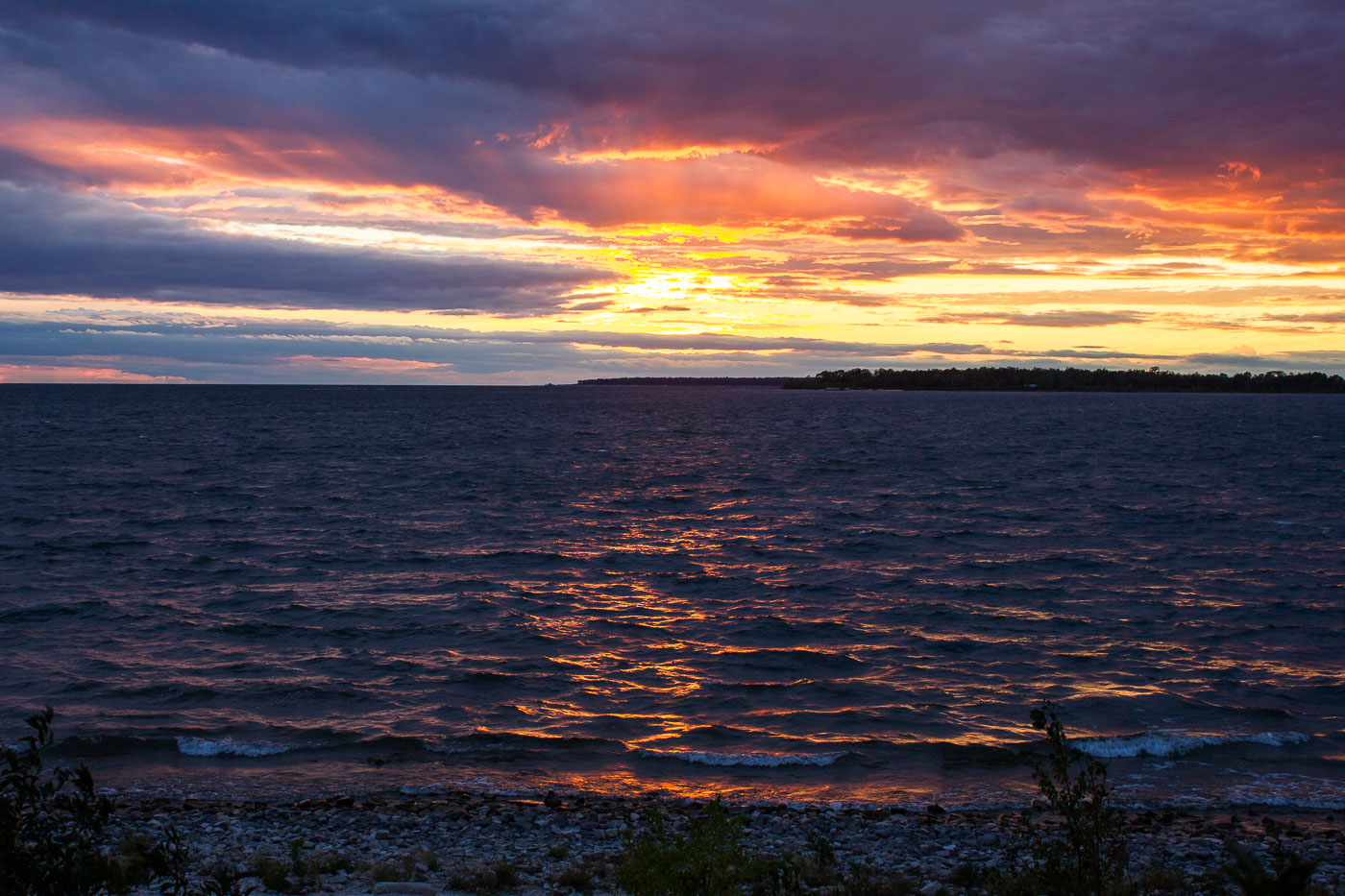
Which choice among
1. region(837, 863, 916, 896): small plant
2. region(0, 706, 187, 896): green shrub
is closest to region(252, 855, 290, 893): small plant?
region(0, 706, 187, 896): green shrub

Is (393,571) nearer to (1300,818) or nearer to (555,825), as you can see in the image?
(555,825)

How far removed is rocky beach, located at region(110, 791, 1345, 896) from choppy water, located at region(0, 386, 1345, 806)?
2.95ft

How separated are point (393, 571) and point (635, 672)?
1107 cm

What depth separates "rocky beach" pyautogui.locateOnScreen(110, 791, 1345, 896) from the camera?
8242 mm

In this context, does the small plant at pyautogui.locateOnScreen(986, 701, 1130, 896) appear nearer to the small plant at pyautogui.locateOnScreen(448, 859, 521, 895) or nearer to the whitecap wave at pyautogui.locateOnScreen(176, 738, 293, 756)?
the small plant at pyautogui.locateOnScreen(448, 859, 521, 895)

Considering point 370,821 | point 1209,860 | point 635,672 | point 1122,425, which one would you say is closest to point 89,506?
point 635,672

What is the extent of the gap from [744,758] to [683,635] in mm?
6170

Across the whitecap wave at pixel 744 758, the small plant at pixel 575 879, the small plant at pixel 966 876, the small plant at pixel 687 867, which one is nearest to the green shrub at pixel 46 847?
the small plant at pixel 687 867

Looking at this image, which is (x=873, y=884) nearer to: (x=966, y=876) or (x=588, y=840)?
(x=966, y=876)

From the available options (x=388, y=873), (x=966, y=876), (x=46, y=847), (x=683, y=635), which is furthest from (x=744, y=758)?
(x=46, y=847)

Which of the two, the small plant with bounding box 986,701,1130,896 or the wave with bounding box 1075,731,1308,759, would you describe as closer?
the small plant with bounding box 986,701,1130,896

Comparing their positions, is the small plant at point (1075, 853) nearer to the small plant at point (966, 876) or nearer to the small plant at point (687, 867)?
the small plant at point (966, 876)

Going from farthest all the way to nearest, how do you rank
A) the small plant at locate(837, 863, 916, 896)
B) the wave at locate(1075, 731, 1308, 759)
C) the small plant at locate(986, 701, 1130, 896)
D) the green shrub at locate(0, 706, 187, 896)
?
the wave at locate(1075, 731, 1308, 759), the small plant at locate(837, 863, 916, 896), the small plant at locate(986, 701, 1130, 896), the green shrub at locate(0, 706, 187, 896)

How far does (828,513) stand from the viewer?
35688mm
